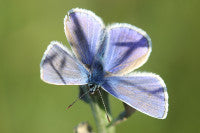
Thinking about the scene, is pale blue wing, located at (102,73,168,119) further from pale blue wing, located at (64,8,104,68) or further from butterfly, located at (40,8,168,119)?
pale blue wing, located at (64,8,104,68)

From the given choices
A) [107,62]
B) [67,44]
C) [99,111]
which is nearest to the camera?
[99,111]

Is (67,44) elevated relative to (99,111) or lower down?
elevated

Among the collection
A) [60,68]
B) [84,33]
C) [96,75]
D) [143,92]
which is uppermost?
[84,33]

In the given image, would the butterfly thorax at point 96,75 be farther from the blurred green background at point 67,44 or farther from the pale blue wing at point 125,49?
the blurred green background at point 67,44

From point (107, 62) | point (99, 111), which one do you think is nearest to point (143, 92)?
point (99, 111)

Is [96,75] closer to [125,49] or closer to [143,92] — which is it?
[125,49]

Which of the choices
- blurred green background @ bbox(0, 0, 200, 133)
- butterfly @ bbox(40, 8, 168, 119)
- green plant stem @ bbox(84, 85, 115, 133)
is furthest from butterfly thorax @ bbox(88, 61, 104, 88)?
blurred green background @ bbox(0, 0, 200, 133)
